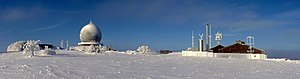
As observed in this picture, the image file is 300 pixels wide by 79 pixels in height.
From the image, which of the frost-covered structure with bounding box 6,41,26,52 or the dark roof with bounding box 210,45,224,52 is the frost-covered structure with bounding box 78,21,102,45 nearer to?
the frost-covered structure with bounding box 6,41,26,52

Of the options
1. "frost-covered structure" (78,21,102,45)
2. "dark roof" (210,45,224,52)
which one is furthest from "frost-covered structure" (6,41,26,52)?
"dark roof" (210,45,224,52)

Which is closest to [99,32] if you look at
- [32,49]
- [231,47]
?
[231,47]

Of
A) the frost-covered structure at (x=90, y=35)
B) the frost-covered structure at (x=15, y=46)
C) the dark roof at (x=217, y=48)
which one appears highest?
the frost-covered structure at (x=90, y=35)

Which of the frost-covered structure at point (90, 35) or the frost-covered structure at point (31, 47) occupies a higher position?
the frost-covered structure at point (90, 35)

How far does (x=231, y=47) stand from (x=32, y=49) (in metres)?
34.1

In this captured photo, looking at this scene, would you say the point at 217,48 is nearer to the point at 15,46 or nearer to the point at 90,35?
the point at 90,35

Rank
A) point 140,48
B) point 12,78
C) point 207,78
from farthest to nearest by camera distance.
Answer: point 140,48, point 207,78, point 12,78

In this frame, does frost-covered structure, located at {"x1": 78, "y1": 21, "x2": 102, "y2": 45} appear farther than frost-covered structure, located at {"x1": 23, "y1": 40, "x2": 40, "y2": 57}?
Yes

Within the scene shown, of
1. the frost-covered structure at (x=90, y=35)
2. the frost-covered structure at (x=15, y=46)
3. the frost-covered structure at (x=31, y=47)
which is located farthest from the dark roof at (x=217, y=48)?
the frost-covered structure at (x=15, y=46)

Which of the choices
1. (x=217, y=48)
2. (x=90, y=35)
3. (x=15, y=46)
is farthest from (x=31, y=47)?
(x=90, y=35)

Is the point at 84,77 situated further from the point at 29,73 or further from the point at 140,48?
the point at 140,48

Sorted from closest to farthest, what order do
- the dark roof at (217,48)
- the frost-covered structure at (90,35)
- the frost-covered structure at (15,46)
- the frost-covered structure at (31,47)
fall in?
the frost-covered structure at (31,47) → the dark roof at (217,48) → the frost-covered structure at (15,46) → the frost-covered structure at (90,35)

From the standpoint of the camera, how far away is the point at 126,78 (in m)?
17.3

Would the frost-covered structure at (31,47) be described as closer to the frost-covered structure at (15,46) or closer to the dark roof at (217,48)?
the dark roof at (217,48)
